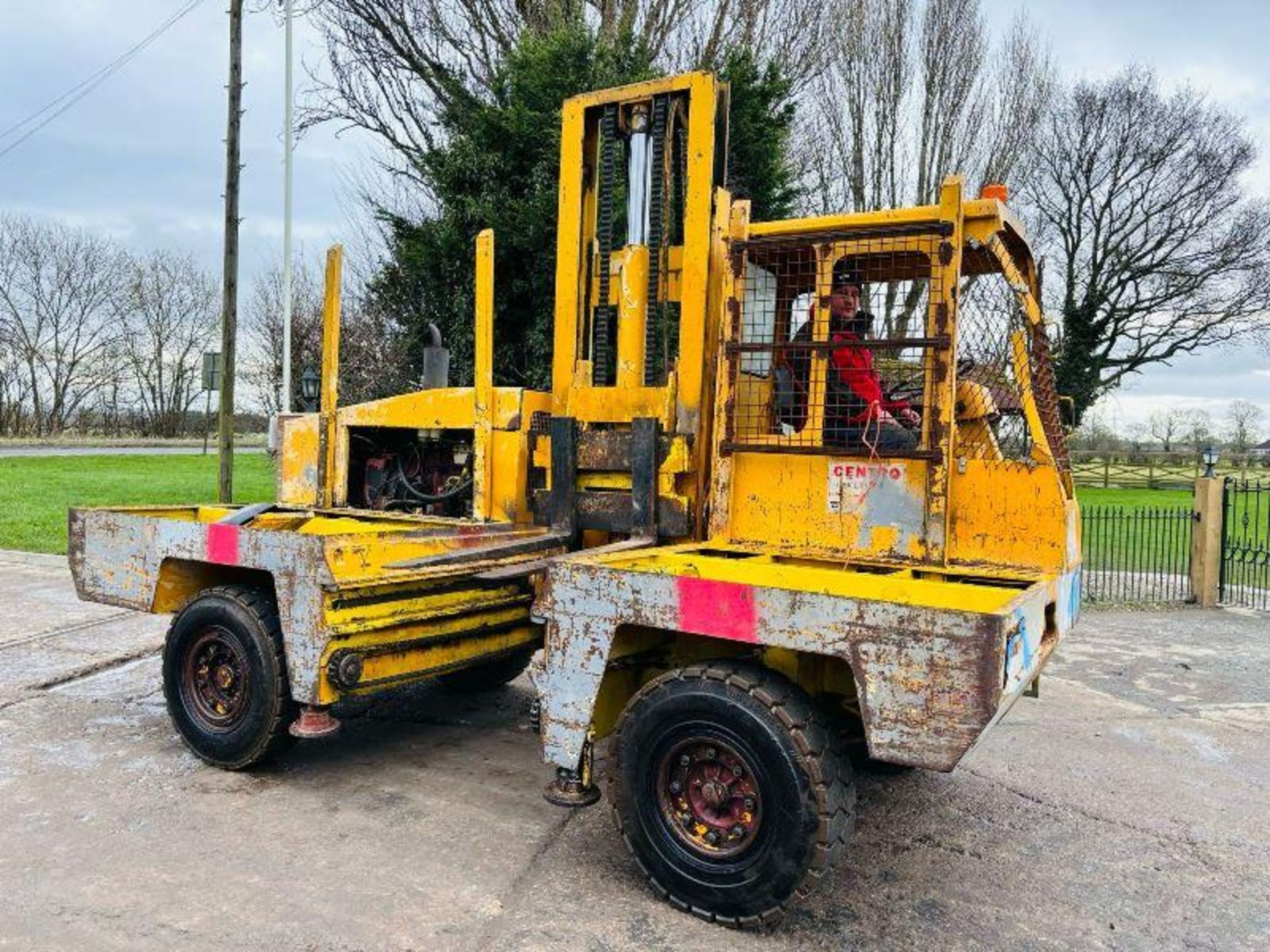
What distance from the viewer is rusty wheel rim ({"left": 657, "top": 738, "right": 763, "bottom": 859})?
3.62 metres

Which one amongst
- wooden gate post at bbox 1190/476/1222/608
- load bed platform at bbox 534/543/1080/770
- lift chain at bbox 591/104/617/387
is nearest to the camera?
load bed platform at bbox 534/543/1080/770

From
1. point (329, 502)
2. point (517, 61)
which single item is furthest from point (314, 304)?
point (329, 502)

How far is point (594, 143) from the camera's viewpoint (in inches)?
213

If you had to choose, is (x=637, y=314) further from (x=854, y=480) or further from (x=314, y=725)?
A: (x=314, y=725)

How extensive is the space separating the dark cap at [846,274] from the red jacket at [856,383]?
25 centimetres

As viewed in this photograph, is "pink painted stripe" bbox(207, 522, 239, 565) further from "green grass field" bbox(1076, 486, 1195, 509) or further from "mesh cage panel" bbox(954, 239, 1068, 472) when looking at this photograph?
"green grass field" bbox(1076, 486, 1195, 509)

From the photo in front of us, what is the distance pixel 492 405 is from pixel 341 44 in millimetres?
15800

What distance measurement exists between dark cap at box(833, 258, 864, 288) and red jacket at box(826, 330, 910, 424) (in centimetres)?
25

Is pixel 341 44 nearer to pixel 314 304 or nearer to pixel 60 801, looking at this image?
pixel 314 304

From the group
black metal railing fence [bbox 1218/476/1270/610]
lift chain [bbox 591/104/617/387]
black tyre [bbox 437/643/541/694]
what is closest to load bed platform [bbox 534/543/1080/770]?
lift chain [bbox 591/104/617/387]

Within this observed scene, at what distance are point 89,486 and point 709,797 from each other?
22673 millimetres

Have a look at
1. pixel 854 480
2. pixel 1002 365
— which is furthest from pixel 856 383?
pixel 1002 365

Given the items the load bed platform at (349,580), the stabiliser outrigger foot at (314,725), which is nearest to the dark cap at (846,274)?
the load bed platform at (349,580)

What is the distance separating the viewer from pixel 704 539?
4.88 metres
